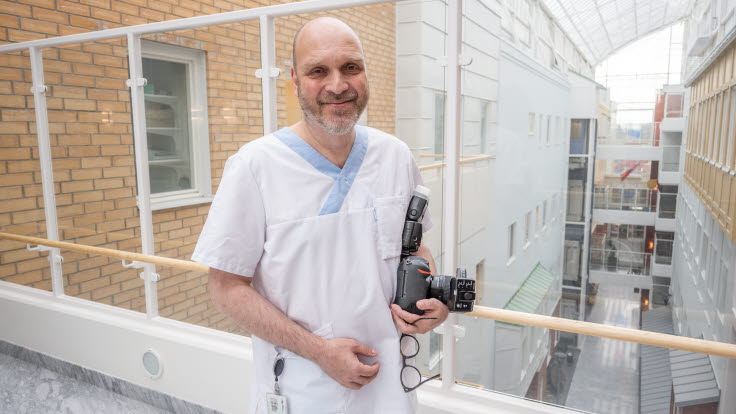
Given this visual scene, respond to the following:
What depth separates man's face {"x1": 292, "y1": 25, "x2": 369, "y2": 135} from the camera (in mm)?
1302

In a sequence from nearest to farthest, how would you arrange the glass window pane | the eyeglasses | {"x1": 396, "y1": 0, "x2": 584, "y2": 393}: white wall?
the eyeglasses
{"x1": 396, "y1": 0, "x2": 584, "y2": 393}: white wall
the glass window pane

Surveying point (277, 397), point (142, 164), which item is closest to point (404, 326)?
point (277, 397)

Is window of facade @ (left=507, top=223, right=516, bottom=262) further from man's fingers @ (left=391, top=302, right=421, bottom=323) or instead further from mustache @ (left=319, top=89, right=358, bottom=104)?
mustache @ (left=319, top=89, right=358, bottom=104)

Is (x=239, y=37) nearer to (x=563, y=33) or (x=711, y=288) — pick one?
(x=563, y=33)

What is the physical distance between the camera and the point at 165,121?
2.84m

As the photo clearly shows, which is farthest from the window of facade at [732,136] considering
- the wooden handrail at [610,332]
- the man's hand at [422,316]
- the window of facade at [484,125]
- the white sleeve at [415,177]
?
the man's hand at [422,316]

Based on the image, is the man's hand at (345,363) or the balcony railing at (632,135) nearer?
the man's hand at (345,363)

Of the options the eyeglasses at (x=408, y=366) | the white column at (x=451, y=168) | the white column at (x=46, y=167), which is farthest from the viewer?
Answer: the white column at (x=46, y=167)

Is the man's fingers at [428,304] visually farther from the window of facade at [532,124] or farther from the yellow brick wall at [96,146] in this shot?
the window of facade at [532,124]

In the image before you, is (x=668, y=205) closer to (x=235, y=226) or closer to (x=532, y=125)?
(x=532, y=125)

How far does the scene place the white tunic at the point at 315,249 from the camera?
1314mm

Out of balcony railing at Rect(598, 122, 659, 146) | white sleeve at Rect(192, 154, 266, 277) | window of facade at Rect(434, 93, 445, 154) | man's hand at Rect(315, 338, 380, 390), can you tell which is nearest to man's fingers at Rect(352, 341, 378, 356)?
man's hand at Rect(315, 338, 380, 390)

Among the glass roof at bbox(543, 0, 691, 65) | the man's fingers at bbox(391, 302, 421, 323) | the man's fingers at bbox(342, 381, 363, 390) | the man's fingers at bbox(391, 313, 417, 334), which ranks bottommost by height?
the man's fingers at bbox(342, 381, 363, 390)

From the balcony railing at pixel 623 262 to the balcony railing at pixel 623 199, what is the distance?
8.5 inches
